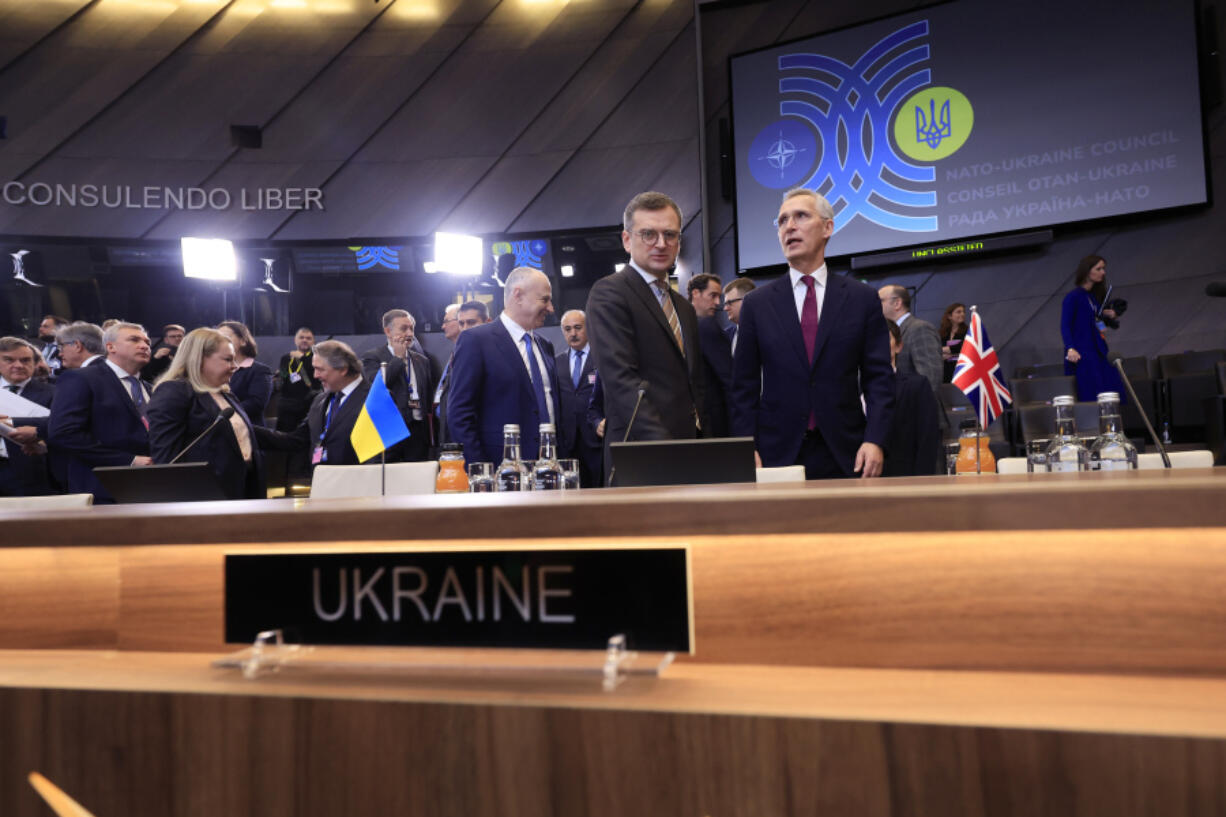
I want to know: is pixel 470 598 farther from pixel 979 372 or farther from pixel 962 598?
pixel 979 372

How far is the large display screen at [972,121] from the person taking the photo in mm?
7496

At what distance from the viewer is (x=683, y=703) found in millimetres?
761

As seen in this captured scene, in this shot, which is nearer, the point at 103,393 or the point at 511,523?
the point at 511,523

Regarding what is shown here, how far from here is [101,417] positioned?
13.9 feet

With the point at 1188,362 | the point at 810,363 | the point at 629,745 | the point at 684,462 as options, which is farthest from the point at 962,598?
the point at 1188,362

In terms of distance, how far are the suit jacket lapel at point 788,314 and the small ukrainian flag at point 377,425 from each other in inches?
45.8

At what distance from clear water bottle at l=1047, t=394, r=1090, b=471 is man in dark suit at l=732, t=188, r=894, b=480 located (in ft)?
2.39

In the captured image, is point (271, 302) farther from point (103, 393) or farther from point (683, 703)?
point (683, 703)

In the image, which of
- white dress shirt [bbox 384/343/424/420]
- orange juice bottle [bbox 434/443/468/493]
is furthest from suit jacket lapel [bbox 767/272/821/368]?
white dress shirt [bbox 384/343/424/420]

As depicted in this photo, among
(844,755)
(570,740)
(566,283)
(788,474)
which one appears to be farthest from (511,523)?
(566,283)

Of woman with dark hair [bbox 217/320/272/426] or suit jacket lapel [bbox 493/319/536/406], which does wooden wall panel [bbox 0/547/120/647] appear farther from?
woman with dark hair [bbox 217/320/272/426]

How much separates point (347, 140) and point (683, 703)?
34.2 feet

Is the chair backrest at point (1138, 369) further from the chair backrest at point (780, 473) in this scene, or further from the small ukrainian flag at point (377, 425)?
the small ukrainian flag at point (377, 425)

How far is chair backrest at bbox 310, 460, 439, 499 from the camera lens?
2715 mm
